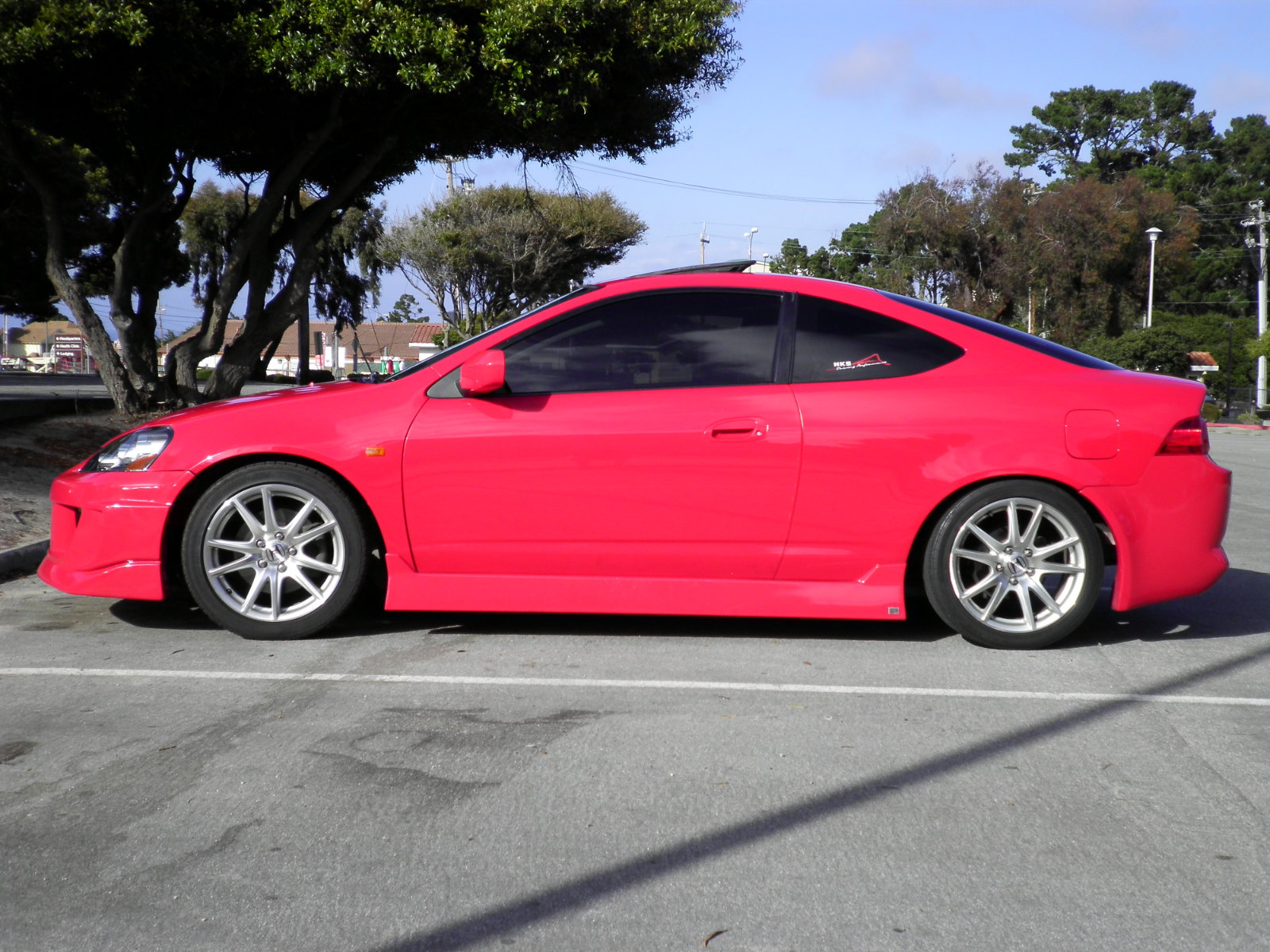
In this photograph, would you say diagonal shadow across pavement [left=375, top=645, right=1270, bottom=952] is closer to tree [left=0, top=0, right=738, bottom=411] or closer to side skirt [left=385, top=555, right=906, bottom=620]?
side skirt [left=385, top=555, right=906, bottom=620]

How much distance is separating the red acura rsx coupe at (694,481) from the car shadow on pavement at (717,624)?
37cm

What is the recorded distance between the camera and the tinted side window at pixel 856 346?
5188mm

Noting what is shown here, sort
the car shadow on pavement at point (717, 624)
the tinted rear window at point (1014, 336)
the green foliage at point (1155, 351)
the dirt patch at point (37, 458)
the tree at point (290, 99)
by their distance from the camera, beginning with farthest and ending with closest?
the green foliage at point (1155, 351)
the tree at point (290, 99)
the dirt patch at point (37, 458)
the car shadow on pavement at point (717, 624)
the tinted rear window at point (1014, 336)

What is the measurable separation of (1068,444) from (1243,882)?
2.47 meters

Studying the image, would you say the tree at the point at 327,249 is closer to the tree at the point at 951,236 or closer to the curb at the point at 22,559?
the tree at the point at 951,236

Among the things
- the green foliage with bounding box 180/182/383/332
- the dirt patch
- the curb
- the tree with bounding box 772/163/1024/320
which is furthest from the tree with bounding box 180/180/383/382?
the curb

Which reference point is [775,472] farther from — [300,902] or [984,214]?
[984,214]

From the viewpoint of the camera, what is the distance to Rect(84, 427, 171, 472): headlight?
5.22 metres

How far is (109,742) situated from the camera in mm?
3848

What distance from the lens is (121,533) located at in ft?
17.0

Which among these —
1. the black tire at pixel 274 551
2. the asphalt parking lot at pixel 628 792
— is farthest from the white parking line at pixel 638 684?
the black tire at pixel 274 551

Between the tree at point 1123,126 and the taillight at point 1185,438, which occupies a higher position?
the tree at point 1123,126

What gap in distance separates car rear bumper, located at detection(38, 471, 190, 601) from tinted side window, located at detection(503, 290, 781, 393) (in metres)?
1.57

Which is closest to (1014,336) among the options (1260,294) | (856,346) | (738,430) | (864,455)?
(856,346)
